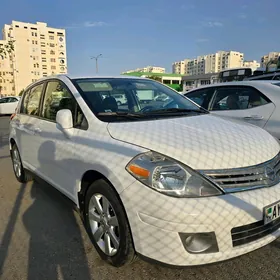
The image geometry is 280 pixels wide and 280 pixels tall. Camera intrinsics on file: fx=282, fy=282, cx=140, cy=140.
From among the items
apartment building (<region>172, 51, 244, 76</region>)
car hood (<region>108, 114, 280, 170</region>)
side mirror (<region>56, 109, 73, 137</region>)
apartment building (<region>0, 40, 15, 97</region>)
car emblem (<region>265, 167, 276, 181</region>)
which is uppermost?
apartment building (<region>172, 51, 244, 76</region>)

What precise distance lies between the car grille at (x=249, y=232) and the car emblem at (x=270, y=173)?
0.34 meters

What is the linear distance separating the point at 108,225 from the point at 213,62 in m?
107

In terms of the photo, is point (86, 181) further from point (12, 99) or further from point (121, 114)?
point (12, 99)

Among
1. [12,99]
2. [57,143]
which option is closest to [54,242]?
[57,143]

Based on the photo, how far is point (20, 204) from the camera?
3.77 m

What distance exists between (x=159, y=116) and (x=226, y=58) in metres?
100

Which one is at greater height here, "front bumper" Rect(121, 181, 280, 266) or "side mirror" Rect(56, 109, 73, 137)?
"side mirror" Rect(56, 109, 73, 137)

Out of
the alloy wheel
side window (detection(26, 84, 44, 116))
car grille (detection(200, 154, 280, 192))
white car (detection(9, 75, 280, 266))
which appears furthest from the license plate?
side window (detection(26, 84, 44, 116))

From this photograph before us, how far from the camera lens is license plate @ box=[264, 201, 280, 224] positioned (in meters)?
2.03

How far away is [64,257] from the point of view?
100 inches

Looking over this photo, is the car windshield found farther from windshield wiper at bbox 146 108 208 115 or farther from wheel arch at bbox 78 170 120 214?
wheel arch at bbox 78 170 120 214

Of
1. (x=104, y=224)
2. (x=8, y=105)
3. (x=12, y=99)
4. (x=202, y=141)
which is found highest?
(x=202, y=141)

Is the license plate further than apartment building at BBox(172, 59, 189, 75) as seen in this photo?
No

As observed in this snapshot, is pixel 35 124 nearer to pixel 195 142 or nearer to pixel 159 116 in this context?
pixel 159 116
